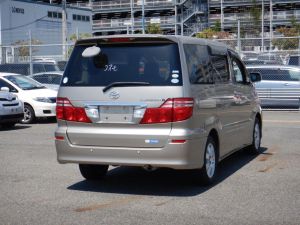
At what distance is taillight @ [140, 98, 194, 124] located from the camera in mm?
6984

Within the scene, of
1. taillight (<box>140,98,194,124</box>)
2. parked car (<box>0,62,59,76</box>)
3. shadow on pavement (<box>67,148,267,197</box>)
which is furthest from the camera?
parked car (<box>0,62,59,76</box>)

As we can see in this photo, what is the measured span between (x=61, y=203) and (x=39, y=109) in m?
9.82

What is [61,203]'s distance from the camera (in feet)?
22.7

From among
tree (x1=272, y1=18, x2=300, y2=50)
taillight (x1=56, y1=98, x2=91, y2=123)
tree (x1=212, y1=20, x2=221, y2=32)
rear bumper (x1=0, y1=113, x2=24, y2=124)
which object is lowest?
rear bumper (x1=0, y1=113, x2=24, y2=124)

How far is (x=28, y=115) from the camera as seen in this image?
16.6m

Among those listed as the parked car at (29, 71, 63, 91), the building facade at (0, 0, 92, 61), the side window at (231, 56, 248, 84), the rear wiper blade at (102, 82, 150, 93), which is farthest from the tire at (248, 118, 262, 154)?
the building facade at (0, 0, 92, 61)

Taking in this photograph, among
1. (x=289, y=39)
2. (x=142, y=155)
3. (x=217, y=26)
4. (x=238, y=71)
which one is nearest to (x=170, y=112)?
(x=142, y=155)

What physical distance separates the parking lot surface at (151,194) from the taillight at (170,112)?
0.98 m

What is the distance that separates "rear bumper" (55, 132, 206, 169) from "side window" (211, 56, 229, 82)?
1.21 metres

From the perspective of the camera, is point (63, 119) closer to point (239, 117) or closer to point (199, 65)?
point (199, 65)

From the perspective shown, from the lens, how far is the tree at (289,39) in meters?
41.0

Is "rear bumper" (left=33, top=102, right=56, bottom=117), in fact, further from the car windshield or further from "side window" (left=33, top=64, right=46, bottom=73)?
"side window" (left=33, top=64, right=46, bottom=73)

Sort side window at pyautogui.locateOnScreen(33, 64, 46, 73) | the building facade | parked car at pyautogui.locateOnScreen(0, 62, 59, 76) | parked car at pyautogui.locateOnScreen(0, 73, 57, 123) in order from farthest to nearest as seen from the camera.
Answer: the building facade
side window at pyautogui.locateOnScreen(33, 64, 46, 73)
parked car at pyautogui.locateOnScreen(0, 62, 59, 76)
parked car at pyautogui.locateOnScreen(0, 73, 57, 123)

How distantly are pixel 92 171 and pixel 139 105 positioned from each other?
1639mm
